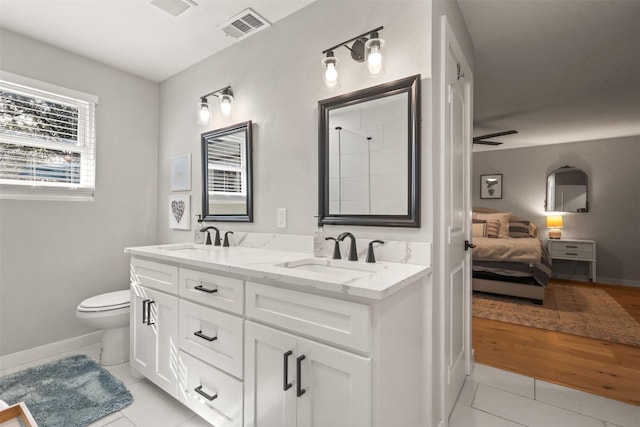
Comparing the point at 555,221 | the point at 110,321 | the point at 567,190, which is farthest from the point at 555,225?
the point at 110,321

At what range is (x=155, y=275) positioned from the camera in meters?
1.92

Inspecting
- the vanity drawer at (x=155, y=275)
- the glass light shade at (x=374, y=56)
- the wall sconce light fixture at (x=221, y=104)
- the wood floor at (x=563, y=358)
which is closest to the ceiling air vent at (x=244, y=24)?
the wall sconce light fixture at (x=221, y=104)

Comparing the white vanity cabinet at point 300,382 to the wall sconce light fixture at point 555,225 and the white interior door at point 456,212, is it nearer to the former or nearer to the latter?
the white interior door at point 456,212

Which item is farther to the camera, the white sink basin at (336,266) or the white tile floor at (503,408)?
the white tile floor at (503,408)

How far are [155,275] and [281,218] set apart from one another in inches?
33.1

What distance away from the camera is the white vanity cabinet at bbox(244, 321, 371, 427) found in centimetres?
108

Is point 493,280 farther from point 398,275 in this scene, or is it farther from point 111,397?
point 111,397

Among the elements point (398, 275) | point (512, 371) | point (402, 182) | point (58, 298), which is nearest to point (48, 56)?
point (58, 298)

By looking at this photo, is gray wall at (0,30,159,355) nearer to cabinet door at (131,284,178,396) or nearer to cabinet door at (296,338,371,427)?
cabinet door at (131,284,178,396)

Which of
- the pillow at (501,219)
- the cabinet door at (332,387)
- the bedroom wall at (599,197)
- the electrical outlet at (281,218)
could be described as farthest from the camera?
the pillow at (501,219)

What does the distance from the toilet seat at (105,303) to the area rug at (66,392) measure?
0.43 meters

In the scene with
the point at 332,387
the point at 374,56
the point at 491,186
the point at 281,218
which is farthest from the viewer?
the point at 491,186

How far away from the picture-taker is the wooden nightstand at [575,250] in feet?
16.3

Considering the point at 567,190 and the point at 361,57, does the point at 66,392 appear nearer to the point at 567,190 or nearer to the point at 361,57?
the point at 361,57
